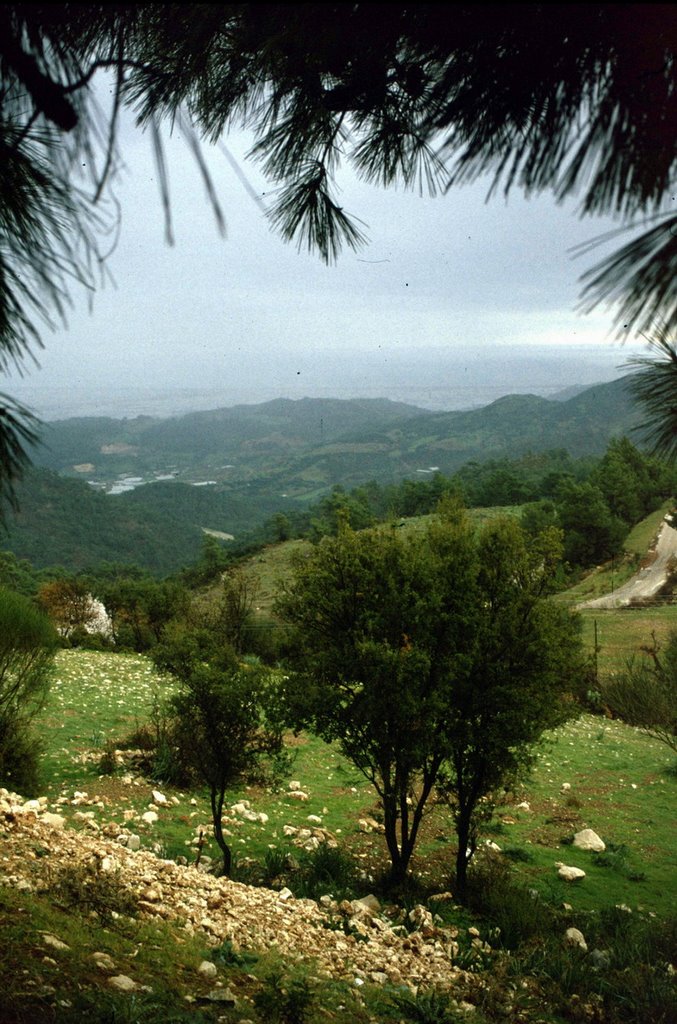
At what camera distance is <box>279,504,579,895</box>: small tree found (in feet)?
26.1

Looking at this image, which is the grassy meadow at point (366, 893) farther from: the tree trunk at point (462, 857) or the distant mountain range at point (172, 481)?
the distant mountain range at point (172, 481)

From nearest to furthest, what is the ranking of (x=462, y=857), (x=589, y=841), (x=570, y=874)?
1. (x=462, y=857)
2. (x=570, y=874)
3. (x=589, y=841)

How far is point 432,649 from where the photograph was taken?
822 cm

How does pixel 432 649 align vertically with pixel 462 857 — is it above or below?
above

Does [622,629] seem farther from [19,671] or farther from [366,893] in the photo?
[19,671]

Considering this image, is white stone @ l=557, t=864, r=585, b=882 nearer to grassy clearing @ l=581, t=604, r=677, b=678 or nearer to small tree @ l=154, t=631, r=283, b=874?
small tree @ l=154, t=631, r=283, b=874

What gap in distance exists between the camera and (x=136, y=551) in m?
111

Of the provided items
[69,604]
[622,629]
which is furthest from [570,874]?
[69,604]

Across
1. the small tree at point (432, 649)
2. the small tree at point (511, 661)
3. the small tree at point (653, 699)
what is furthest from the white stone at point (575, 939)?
the small tree at point (653, 699)

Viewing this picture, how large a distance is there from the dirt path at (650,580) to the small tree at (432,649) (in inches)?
1348

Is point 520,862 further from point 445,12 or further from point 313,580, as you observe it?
point 445,12

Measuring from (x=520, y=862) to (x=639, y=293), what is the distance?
10.6 m

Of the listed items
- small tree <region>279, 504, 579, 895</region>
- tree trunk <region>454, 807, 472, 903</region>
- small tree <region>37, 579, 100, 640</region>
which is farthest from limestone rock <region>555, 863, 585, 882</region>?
small tree <region>37, 579, 100, 640</region>

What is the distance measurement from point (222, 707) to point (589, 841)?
294 inches
